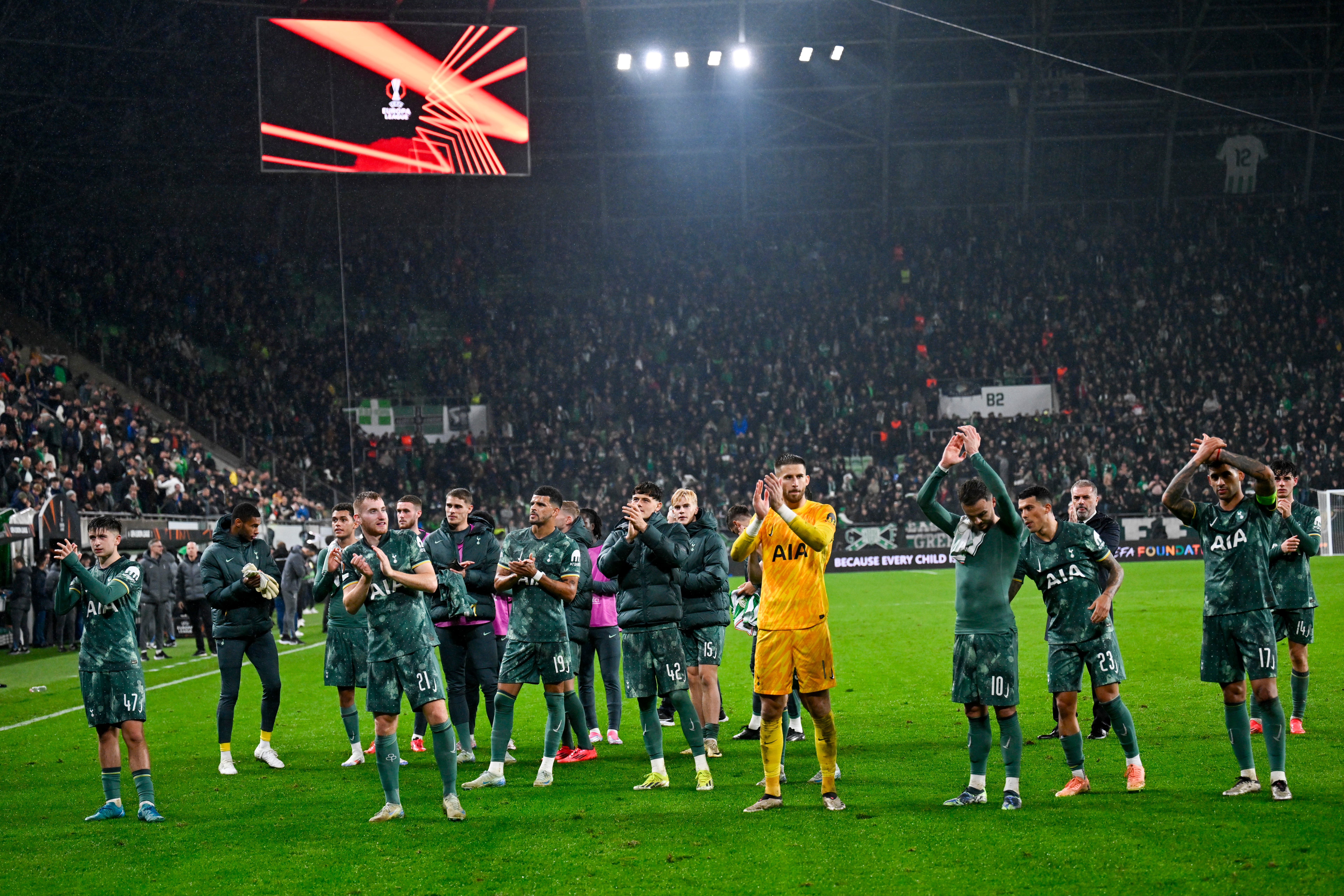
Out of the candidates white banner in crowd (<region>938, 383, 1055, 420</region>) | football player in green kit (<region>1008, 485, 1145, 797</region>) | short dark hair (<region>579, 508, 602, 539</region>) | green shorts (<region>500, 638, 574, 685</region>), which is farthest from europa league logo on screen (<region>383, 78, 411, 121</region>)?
football player in green kit (<region>1008, 485, 1145, 797</region>)

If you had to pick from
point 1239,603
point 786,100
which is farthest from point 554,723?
point 786,100

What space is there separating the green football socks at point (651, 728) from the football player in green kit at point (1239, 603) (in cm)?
385

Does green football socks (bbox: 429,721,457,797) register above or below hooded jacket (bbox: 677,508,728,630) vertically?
below

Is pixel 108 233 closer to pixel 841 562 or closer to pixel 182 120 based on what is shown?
pixel 182 120

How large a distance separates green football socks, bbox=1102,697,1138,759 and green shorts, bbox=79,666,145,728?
265 inches

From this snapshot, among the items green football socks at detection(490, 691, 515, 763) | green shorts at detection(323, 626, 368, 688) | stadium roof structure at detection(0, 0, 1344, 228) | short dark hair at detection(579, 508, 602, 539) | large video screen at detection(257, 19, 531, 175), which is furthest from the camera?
stadium roof structure at detection(0, 0, 1344, 228)

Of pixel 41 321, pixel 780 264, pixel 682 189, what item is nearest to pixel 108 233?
pixel 41 321

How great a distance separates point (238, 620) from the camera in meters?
10.6

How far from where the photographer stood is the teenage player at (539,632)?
900cm

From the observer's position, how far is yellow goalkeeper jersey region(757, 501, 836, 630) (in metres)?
7.82

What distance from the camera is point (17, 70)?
35438 mm

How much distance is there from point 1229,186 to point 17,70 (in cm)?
4321

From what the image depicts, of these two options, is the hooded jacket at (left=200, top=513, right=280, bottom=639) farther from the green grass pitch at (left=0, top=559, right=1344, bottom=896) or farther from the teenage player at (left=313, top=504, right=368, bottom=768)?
→ the green grass pitch at (left=0, top=559, right=1344, bottom=896)

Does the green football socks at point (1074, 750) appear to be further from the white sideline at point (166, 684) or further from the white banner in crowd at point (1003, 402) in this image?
the white banner in crowd at point (1003, 402)
